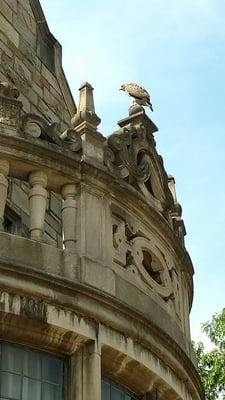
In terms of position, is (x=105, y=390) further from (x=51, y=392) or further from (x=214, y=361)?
(x=214, y=361)

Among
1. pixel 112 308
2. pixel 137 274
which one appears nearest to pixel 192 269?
pixel 137 274

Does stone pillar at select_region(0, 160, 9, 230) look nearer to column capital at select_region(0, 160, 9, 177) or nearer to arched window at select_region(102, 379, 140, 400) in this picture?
column capital at select_region(0, 160, 9, 177)

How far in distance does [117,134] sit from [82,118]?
23.5 inches

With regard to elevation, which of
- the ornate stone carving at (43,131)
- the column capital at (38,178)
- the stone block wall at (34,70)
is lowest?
the column capital at (38,178)

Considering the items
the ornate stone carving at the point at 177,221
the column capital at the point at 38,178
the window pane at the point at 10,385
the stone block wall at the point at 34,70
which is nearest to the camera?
the window pane at the point at 10,385

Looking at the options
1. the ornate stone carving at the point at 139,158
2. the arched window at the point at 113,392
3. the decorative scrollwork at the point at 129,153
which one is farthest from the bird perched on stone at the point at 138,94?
the arched window at the point at 113,392

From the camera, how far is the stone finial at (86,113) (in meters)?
12.4

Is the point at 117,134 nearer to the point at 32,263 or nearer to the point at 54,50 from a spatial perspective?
the point at 32,263

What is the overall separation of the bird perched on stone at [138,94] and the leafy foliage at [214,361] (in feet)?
32.4

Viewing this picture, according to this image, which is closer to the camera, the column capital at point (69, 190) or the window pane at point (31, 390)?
the window pane at point (31, 390)

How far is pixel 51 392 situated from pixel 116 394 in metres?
0.95

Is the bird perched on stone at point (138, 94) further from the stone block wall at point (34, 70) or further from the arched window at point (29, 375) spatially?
the arched window at point (29, 375)

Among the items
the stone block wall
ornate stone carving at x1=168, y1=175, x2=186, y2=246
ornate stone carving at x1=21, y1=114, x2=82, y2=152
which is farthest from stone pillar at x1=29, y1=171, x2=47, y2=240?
ornate stone carving at x1=168, y1=175, x2=186, y2=246

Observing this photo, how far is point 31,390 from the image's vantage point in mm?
10523
